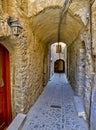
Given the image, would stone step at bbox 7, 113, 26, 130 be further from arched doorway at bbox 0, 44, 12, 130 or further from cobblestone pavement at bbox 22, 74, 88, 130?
arched doorway at bbox 0, 44, 12, 130

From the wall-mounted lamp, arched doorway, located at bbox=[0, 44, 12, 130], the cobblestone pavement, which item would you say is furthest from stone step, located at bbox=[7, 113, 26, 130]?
the wall-mounted lamp

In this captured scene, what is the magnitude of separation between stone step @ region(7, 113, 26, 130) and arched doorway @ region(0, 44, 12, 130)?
238 millimetres

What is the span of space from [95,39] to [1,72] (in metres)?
1.96

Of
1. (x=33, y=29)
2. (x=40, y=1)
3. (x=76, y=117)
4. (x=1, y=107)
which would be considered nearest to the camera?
(x=1, y=107)

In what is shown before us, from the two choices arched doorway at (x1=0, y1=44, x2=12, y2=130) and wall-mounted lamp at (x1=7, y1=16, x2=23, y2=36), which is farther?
arched doorway at (x1=0, y1=44, x2=12, y2=130)

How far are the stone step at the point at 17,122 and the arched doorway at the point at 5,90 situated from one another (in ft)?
0.78

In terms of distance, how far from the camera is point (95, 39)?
3324 millimetres

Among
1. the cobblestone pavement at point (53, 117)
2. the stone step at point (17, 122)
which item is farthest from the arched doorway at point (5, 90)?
the cobblestone pavement at point (53, 117)

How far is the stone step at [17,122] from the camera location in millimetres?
3238

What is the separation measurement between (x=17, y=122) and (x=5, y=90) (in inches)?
28.3

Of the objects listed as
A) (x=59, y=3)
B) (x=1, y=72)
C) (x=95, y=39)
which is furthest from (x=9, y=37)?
(x=95, y=39)

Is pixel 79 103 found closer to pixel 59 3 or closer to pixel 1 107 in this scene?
pixel 1 107

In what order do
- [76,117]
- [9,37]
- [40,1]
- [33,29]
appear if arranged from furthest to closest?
[33,29]
[76,117]
[40,1]
[9,37]

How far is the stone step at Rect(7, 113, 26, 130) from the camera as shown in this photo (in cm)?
324
